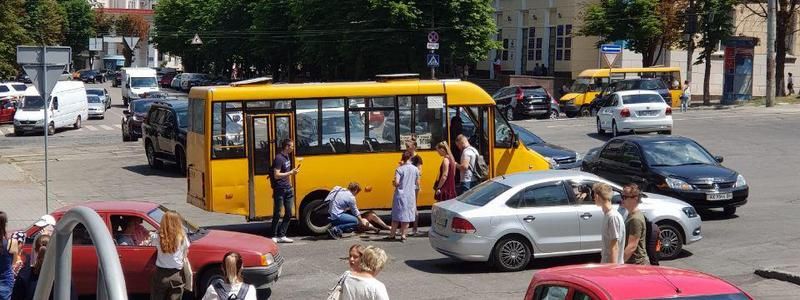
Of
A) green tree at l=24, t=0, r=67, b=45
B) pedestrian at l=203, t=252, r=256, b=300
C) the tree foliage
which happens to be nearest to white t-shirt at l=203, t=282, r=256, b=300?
pedestrian at l=203, t=252, r=256, b=300

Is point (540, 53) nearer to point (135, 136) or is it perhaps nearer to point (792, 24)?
point (792, 24)

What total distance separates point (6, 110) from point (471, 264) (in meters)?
41.1

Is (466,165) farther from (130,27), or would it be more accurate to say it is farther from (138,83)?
(130,27)

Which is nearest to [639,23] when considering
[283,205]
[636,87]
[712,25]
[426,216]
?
[712,25]

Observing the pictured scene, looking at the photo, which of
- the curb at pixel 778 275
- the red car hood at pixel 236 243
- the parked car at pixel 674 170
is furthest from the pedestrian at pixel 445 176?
the curb at pixel 778 275

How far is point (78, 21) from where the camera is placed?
134 meters

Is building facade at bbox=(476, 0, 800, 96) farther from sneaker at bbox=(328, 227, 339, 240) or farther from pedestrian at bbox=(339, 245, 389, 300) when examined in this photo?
pedestrian at bbox=(339, 245, 389, 300)

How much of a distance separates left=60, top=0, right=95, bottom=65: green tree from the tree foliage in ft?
167

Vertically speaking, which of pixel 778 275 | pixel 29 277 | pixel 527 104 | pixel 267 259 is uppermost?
pixel 527 104

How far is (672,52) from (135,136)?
3416 cm

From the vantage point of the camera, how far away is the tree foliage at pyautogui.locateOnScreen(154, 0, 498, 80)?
58.4 metres

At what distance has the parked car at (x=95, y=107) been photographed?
5528 cm

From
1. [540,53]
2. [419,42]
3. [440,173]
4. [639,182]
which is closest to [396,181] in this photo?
[440,173]

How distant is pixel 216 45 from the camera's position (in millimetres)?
92562
